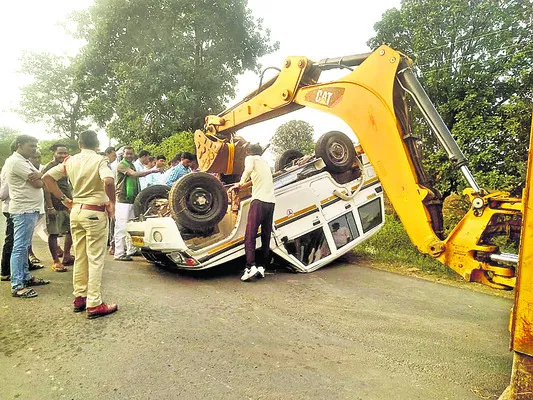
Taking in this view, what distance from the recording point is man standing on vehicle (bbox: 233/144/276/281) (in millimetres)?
4820

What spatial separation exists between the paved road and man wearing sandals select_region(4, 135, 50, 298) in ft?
0.73

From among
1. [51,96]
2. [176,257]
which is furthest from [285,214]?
[51,96]

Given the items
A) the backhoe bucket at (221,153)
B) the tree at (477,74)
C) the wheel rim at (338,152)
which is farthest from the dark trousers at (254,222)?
the tree at (477,74)

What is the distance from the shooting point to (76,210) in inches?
137

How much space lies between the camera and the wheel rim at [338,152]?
5.83 meters

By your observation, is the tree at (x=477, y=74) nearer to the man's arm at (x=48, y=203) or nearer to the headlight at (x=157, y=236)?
the headlight at (x=157, y=236)

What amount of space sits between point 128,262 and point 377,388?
455cm

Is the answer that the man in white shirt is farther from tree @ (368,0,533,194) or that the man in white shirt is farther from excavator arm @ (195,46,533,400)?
tree @ (368,0,533,194)

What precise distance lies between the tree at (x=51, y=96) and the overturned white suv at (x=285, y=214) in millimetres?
29298

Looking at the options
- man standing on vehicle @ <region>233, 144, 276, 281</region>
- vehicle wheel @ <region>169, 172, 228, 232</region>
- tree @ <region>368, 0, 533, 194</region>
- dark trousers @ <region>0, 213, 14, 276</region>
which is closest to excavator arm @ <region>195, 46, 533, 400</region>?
man standing on vehicle @ <region>233, 144, 276, 281</region>

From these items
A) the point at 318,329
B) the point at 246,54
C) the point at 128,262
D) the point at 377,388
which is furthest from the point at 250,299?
the point at 246,54

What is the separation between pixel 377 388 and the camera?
2449 mm

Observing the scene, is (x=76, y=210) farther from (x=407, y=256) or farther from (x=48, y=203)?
(x=407, y=256)

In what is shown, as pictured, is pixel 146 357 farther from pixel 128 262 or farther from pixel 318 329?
pixel 128 262
